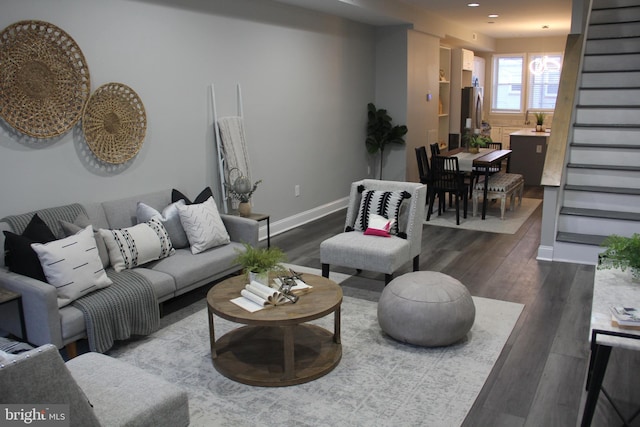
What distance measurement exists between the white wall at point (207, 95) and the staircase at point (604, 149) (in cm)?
292

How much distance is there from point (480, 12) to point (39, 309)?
7593 mm

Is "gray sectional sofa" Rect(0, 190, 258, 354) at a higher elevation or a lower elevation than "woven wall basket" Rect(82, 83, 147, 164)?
lower

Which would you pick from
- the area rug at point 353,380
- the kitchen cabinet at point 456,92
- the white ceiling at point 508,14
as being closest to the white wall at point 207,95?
the white ceiling at point 508,14

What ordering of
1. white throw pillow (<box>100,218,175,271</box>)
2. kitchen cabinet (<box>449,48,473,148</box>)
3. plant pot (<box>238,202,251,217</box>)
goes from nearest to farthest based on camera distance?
1. white throw pillow (<box>100,218,175,271</box>)
2. plant pot (<box>238,202,251,217</box>)
3. kitchen cabinet (<box>449,48,473,148</box>)

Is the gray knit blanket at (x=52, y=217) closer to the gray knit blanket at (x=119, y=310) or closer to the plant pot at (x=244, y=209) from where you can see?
the gray knit blanket at (x=119, y=310)

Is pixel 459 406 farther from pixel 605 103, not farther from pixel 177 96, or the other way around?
pixel 605 103

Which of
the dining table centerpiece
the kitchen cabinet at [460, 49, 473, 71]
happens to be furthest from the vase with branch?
the kitchen cabinet at [460, 49, 473, 71]

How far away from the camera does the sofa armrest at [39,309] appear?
120 inches

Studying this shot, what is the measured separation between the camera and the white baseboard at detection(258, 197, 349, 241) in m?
6.23

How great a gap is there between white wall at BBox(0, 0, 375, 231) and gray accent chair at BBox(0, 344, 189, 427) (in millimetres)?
1795

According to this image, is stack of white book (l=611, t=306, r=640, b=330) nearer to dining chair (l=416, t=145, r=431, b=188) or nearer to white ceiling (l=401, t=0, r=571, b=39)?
dining chair (l=416, t=145, r=431, b=188)

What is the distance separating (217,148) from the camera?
5352 mm

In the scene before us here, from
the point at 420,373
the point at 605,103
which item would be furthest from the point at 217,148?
the point at 605,103
